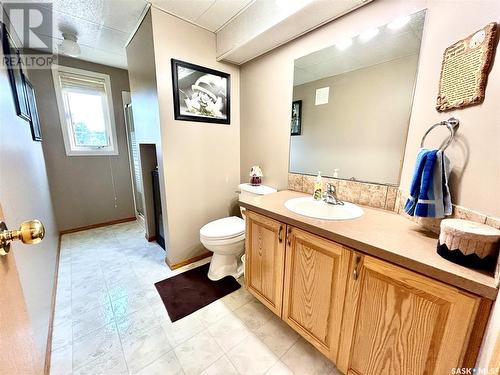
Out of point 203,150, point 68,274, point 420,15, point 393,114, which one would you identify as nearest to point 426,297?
point 393,114

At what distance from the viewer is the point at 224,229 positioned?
184 centimetres

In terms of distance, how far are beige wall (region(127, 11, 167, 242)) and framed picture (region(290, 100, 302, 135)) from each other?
1.20m

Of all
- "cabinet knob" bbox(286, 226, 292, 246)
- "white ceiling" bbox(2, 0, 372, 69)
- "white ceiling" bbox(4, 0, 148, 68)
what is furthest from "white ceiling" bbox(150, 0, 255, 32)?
"cabinet knob" bbox(286, 226, 292, 246)

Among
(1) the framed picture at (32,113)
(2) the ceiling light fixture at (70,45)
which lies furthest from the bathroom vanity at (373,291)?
(2) the ceiling light fixture at (70,45)

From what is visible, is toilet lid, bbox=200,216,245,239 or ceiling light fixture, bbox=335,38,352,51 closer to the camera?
ceiling light fixture, bbox=335,38,352,51

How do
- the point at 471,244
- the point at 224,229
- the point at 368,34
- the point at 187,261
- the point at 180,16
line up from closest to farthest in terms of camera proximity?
the point at 471,244 → the point at 368,34 → the point at 180,16 → the point at 224,229 → the point at 187,261

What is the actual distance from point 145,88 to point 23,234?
1816 millimetres

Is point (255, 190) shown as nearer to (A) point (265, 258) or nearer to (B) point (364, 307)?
(A) point (265, 258)

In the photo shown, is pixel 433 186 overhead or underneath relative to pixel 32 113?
underneath

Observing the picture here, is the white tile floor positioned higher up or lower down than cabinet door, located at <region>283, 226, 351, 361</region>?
lower down

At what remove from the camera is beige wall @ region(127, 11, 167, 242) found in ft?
5.76

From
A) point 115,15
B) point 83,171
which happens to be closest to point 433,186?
point 115,15

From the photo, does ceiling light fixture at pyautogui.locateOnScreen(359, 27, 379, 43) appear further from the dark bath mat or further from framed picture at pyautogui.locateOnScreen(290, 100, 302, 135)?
the dark bath mat

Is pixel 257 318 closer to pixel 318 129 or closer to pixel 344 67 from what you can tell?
pixel 318 129
